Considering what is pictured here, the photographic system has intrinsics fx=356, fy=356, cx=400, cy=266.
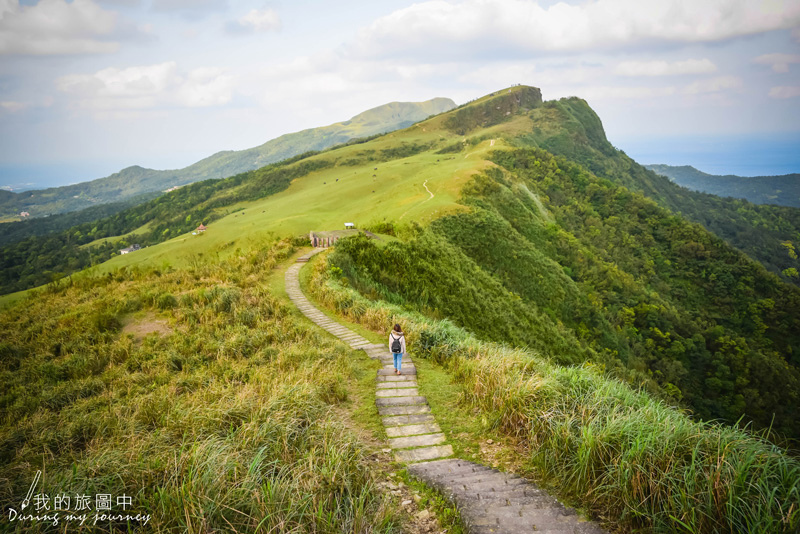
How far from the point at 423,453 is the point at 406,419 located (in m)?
1.00

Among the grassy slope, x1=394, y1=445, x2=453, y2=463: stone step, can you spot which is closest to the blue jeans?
x1=394, y1=445, x2=453, y2=463: stone step

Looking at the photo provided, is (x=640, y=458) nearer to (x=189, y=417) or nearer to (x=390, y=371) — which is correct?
(x=390, y=371)

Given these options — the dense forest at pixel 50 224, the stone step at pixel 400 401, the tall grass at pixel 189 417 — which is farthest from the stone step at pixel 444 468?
the dense forest at pixel 50 224

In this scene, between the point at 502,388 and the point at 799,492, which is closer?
the point at 799,492

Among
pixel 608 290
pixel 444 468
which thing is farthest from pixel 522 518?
pixel 608 290

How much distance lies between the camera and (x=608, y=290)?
3669 cm

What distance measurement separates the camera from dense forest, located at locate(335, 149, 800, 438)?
829 inches

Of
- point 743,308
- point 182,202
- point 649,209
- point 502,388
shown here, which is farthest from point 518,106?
point 502,388

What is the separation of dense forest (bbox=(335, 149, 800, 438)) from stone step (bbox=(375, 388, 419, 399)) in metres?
9.22

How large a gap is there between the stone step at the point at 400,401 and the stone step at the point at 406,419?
406mm

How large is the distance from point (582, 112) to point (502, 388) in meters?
150

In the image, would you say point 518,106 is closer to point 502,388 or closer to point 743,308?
point 743,308

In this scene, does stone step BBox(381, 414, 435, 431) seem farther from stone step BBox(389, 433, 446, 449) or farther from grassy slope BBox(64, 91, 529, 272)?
grassy slope BBox(64, 91, 529, 272)

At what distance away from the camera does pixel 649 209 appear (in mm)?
56344
